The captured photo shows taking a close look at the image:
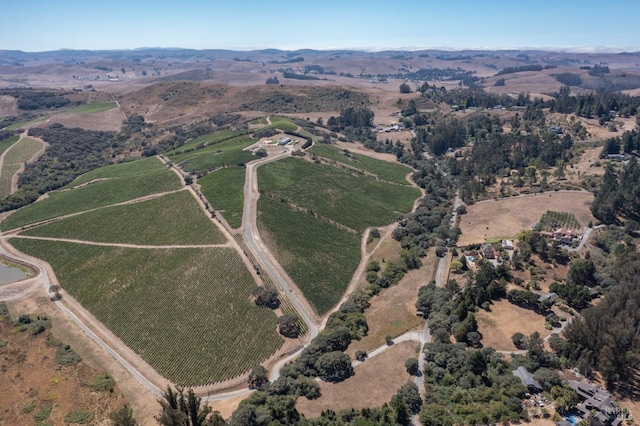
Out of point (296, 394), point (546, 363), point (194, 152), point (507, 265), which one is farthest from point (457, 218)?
point (194, 152)

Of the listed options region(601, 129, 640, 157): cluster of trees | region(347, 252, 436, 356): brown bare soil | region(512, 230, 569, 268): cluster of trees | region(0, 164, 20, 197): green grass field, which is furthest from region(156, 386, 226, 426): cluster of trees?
region(601, 129, 640, 157): cluster of trees

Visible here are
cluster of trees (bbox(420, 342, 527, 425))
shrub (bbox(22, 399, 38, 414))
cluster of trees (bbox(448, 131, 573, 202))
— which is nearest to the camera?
cluster of trees (bbox(420, 342, 527, 425))

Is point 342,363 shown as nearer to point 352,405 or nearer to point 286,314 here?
point 352,405

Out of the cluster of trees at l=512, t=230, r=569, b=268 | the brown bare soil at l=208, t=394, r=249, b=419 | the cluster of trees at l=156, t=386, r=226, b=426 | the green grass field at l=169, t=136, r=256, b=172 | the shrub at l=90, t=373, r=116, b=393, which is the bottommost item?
the brown bare soil at l=208, t=394, r=249, b=419

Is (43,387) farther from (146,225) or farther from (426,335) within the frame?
(426,335)

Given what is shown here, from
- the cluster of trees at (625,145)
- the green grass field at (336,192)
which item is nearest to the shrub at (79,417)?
the green grass field at (336,192)

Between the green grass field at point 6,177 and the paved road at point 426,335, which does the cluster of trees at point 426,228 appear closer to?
the paved road at point 426,335

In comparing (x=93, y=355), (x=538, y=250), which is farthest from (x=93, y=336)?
(x=538, y=250)

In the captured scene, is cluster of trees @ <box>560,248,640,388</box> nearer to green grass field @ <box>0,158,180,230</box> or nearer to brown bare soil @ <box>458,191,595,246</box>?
brown bare soil @ <box>458,191,595,246</box>
